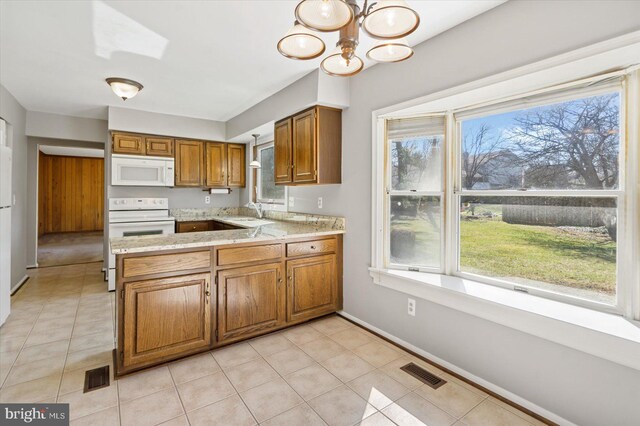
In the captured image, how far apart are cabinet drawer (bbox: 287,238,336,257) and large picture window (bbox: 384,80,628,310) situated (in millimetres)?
571

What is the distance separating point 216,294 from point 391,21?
213cm

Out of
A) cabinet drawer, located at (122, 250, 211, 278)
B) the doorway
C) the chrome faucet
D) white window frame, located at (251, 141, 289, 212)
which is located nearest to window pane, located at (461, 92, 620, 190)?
cabinet drawer, located at (122, 250, 211, 278)

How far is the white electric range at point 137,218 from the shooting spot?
4.08 m

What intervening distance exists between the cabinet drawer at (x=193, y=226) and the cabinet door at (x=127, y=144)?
1.14m

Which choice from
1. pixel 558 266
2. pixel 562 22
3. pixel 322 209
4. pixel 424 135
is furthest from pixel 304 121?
pixel 558 266

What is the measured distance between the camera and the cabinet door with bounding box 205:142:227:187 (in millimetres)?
4858

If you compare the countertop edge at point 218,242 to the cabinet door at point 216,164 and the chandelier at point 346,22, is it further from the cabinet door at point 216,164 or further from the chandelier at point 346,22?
the cabinet door at point 216,164

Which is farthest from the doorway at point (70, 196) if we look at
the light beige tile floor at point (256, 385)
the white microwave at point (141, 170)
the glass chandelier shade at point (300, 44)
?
the glass chandelier shade at point (300, 44)

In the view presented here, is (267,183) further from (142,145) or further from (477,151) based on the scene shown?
(477,151)

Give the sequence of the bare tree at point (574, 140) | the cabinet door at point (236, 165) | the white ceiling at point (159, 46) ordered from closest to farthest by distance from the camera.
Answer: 1. the bare tree at point (574, 140)
2. the white ceiling at point (159, 46)
3. the cabinet door at point (236, 165)

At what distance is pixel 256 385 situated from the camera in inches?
79.8

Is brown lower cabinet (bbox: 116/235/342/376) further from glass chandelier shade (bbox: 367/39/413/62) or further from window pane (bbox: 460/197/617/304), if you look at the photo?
glass chandelier shade (bbox: 367/39/413/62)

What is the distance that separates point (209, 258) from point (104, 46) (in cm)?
183

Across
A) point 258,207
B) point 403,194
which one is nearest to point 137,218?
point 258,207
